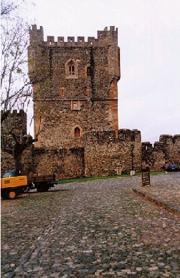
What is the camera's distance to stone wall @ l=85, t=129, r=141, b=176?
45219mm

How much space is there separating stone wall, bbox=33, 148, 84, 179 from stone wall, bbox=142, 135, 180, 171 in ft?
20.3

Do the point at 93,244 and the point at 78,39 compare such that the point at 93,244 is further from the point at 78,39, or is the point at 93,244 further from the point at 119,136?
the point at 78,39

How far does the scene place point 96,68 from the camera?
179 feet

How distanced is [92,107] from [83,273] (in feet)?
155

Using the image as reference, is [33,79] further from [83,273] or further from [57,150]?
[83,273]

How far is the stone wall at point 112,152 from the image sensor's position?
1780 inches

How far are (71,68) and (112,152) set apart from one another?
13.4 m

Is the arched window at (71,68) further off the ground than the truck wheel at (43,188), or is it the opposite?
the arched window at (71,68)

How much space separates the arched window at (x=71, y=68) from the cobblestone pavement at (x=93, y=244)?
40.3 metres

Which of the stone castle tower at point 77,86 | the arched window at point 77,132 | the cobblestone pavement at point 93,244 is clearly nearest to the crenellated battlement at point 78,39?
the stone castle tower at point 77,86

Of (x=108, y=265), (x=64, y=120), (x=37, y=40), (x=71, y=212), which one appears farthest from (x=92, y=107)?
(x=108, y=265)

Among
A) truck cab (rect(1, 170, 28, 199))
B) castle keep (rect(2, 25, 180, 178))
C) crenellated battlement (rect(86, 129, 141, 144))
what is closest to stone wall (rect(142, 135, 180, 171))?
crenellated battlement (rect(86, 129, 141, 144))

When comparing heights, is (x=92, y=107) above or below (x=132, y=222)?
above

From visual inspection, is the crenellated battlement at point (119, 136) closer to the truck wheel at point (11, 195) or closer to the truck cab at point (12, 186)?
the truck cab at point (12, 186)
